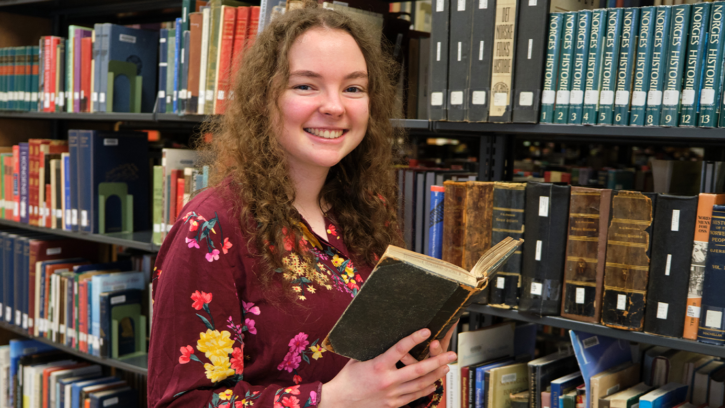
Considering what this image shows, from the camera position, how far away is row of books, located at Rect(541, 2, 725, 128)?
4.15 ft

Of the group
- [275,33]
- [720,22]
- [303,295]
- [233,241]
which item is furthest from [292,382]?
[720,22]

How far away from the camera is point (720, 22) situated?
4.08 ft

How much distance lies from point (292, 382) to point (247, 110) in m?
0.55

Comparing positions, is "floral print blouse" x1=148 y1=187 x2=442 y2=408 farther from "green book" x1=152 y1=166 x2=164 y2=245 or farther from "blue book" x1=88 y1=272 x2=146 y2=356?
"blue book" x1=88 y1=272 x2=146 y2=356

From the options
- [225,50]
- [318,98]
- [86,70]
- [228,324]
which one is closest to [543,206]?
[318,98]

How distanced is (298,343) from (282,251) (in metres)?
0.17

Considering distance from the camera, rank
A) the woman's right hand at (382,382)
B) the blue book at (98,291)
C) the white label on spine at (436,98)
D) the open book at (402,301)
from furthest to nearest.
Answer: the blue book at (98,291)
the white label on spine at (436,98)
the woman's right hand at (382,382)
the open book at (402,301)

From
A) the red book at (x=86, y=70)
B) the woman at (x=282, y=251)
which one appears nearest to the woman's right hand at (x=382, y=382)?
the woman at (x=282, y=251)

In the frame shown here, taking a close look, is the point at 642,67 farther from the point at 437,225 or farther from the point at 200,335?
the point at 200,335

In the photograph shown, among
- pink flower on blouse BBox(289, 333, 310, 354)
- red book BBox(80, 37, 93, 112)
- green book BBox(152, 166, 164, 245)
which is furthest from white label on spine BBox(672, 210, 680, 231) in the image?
red book BBox(80, 37, 93, 112)

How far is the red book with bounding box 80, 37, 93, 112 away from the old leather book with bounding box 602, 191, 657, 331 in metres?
1.99

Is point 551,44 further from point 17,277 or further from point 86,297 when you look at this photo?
point 17,277

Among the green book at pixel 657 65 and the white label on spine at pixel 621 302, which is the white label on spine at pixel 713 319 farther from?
the green book at pixel 657 65

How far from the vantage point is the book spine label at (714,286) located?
49.5 inches
